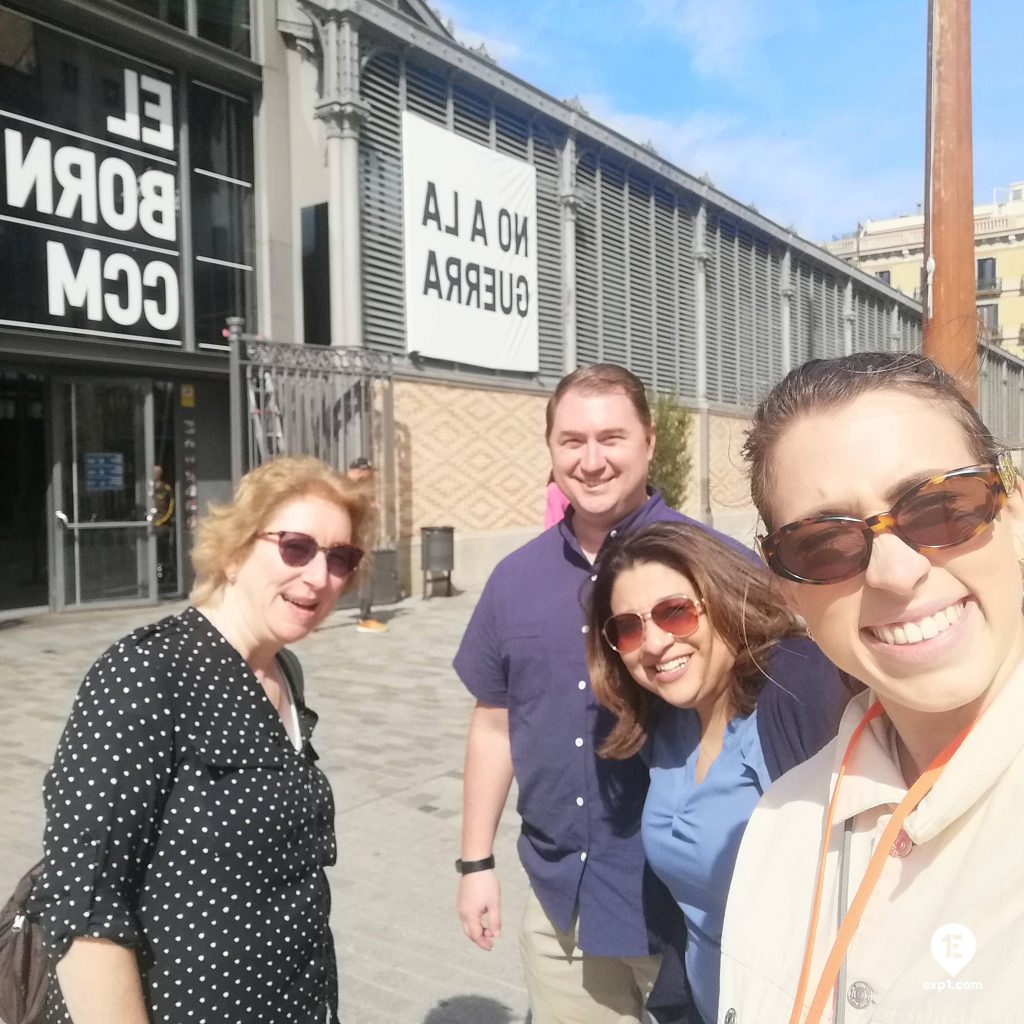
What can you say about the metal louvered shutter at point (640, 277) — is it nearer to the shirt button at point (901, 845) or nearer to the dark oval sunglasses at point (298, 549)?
the dark oval sunglasses at point (298, 549)

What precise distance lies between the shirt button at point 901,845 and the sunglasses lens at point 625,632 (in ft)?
3.04

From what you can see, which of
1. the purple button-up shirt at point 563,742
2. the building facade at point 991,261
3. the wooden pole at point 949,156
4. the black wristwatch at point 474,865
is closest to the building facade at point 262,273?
the wooden pole at point 949,156

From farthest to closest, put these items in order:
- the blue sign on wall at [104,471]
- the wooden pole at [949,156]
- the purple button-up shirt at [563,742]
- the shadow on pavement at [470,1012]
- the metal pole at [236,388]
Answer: the blue sign on wall at [104,471], the metal pole at [236,388], the wooden pole at [949,156], the shadow on pavement at [470,1012], the purple button-up shirt at [563,742]

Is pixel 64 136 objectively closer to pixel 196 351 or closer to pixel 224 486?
pixel 196 351

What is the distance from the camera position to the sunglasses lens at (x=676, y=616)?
189 cm

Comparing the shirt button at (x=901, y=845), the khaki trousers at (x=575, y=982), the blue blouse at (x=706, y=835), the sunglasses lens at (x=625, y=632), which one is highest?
the sunglasses lens at (x=625, y=632)

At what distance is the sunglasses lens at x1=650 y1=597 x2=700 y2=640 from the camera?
189 cm

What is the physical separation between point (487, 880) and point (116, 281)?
410 inches

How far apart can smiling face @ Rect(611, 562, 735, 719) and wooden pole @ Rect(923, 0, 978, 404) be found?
1961mm

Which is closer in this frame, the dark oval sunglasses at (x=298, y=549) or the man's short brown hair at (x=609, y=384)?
the dark oval sunglasses at (x=298, y=549)

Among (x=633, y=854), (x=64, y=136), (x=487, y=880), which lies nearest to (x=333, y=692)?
Result: (x=487, y=880)

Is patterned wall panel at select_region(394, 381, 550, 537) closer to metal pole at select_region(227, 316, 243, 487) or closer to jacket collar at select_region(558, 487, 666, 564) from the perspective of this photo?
metal pole at select_region(227, 316, 243, 487)

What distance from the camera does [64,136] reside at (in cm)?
1059

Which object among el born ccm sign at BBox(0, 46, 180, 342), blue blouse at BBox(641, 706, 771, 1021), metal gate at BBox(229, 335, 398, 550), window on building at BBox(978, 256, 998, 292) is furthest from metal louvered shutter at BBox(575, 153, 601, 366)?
window on building at BBox(978, 256, 998, 292)
